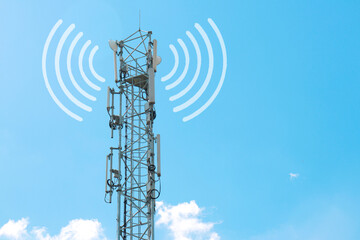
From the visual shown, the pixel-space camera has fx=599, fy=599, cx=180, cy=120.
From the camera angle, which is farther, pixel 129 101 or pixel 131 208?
pixel 129 101

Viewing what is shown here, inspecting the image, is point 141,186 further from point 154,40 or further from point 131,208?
point 154,40

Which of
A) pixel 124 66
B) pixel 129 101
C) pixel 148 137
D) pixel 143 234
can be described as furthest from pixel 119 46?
pixel 143 234

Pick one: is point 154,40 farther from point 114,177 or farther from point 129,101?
point 114,177

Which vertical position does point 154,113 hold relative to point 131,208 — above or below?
above

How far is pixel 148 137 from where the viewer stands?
33.8 meters

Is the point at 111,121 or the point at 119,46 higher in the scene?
the point at 119,46

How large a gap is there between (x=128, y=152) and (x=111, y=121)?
6.67 feet

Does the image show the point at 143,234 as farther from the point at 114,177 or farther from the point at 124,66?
the point at 124,66

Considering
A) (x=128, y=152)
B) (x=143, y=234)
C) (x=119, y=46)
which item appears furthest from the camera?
(x=119, y=46)

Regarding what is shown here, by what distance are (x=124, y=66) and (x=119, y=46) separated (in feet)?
4.44

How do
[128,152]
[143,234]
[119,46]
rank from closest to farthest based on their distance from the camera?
[143,234]
[128,152]
[119,46]

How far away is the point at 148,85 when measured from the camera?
114 feet

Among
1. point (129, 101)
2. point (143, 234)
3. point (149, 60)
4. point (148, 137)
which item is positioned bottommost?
point (143, 234)

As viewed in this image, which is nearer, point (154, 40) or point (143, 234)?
point (143, 234)
